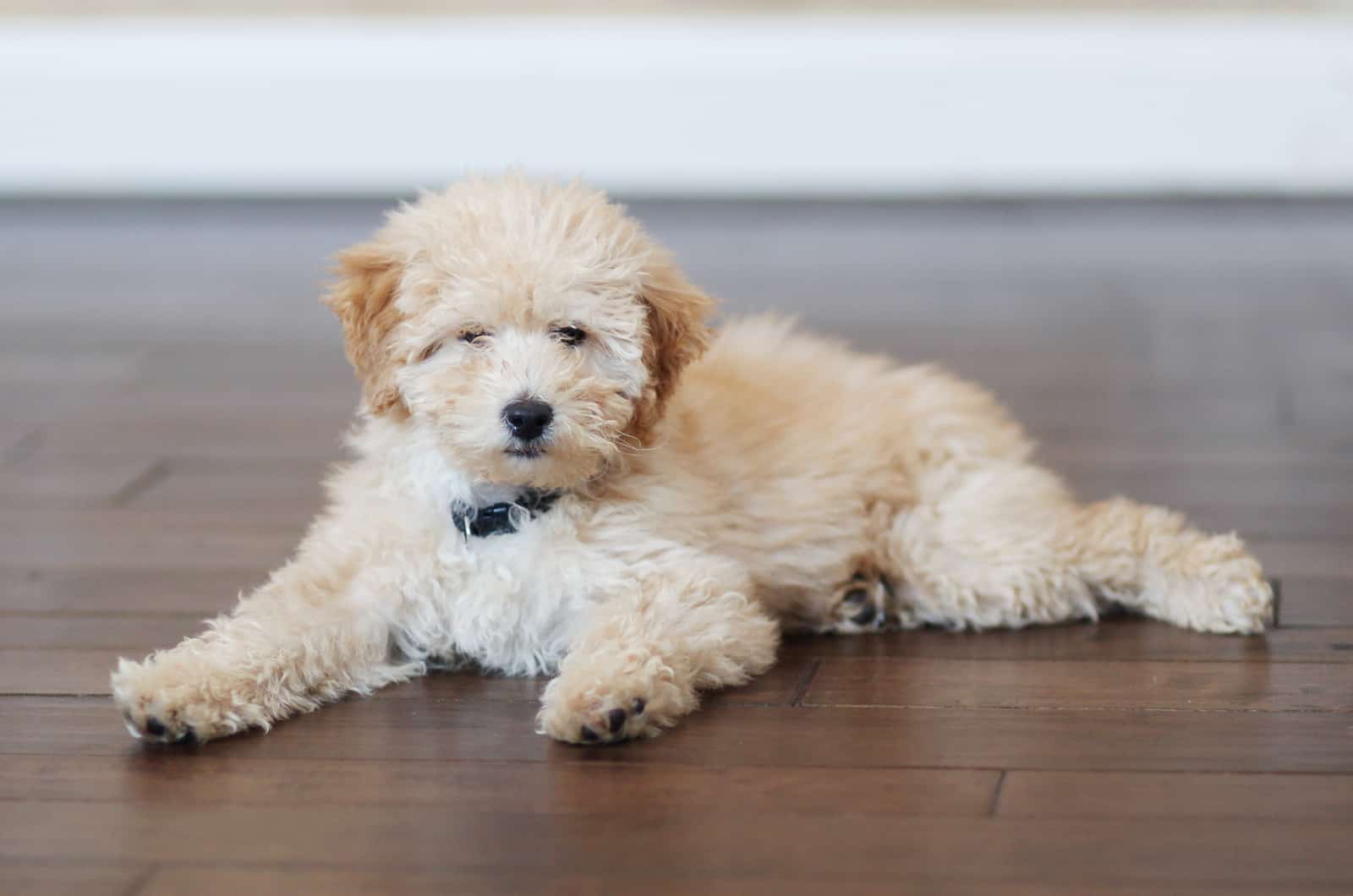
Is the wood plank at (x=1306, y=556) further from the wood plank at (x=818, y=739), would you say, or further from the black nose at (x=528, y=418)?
the black nose at (x=528, y=418)

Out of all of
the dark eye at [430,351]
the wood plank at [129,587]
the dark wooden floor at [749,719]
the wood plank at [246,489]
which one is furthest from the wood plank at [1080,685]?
the wood plank at [246,489]

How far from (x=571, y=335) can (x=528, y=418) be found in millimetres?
172

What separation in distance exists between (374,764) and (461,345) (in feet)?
1.97

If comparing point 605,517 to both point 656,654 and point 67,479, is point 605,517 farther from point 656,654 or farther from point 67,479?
point 67,479

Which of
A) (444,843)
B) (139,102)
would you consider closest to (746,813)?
(444,843)

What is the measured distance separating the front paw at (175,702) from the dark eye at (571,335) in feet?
Answer: 2.20

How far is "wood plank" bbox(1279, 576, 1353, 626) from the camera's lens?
9.47 feet

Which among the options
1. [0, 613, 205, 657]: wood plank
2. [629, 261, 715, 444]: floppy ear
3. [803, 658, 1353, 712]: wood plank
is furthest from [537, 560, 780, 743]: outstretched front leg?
[0, 613, 205, 657]: wood plank

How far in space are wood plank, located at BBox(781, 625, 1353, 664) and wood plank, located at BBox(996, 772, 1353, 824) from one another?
501 mm

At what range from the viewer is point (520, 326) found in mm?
2449

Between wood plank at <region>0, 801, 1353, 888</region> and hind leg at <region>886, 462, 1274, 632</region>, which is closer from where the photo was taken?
wood plank at <region>0, 801, 1353, 888</region>

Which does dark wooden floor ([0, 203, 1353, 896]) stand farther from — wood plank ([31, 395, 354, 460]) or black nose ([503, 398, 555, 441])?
black nose ([503, 398, 555, 441])

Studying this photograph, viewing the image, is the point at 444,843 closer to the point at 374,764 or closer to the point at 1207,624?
the point at 374,764

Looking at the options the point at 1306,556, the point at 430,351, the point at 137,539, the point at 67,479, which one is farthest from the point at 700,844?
the point at 67,479
